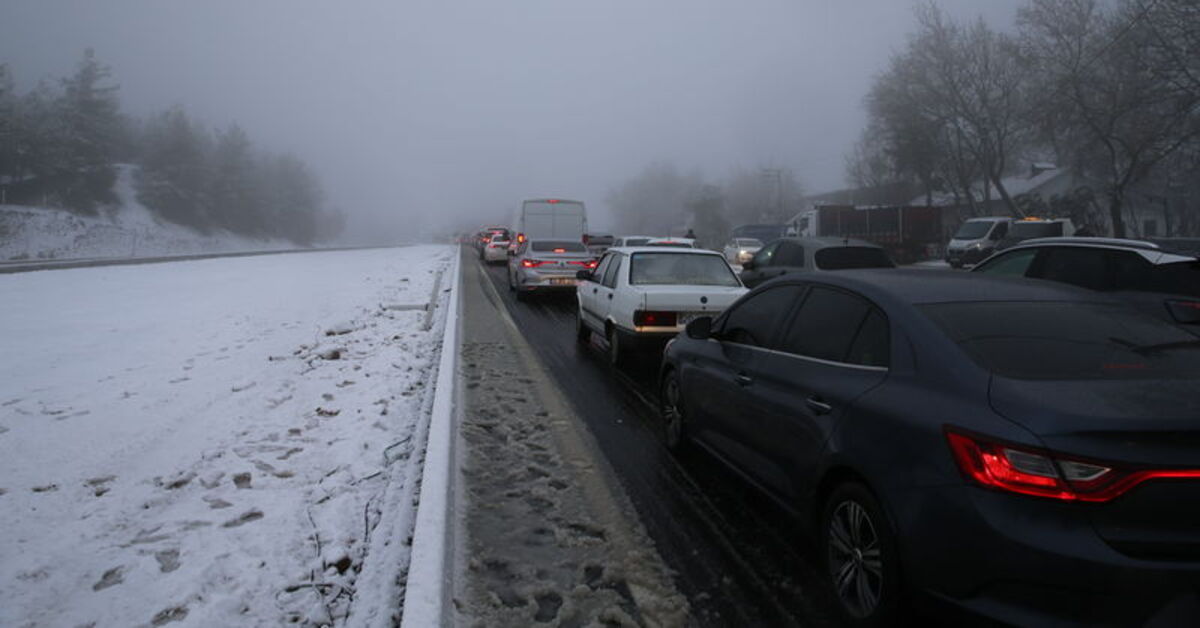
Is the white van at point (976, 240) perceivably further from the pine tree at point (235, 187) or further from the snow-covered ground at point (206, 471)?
the pine tree at point (235, 187)

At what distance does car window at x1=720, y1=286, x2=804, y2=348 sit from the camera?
443cm

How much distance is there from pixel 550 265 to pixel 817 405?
1431 cm

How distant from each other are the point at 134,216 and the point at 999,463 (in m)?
75.2

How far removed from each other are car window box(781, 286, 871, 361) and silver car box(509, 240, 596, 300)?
1318 cm

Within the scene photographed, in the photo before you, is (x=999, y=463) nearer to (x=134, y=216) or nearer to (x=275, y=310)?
(x=275, y=310)

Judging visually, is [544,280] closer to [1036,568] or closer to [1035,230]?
[1035,230]

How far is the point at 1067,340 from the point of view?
3.18 meters

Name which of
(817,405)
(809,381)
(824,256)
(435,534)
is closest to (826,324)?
(809,381)

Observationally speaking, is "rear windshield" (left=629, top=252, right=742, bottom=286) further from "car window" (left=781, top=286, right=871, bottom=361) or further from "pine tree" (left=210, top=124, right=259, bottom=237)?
"pine tree" (left=210, top=124, right=259, bottom=237)

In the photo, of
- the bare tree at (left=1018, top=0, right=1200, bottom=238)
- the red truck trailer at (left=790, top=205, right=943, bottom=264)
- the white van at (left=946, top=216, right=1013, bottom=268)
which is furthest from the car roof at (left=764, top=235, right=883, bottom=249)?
the red truck trailer at (left=790, top=205, right=943, bottom=264)

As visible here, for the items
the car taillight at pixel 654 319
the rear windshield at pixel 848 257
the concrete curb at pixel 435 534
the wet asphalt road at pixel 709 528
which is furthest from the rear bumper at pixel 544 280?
the concrete curb at pixel 435 534

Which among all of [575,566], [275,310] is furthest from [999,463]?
[275,310]

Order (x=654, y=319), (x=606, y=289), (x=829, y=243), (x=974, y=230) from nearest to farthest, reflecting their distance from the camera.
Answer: (x=654, y=319), (x=606, y=289), (x=829, y=243), (x=974, y=230)

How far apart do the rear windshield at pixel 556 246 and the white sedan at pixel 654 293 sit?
7.20m
